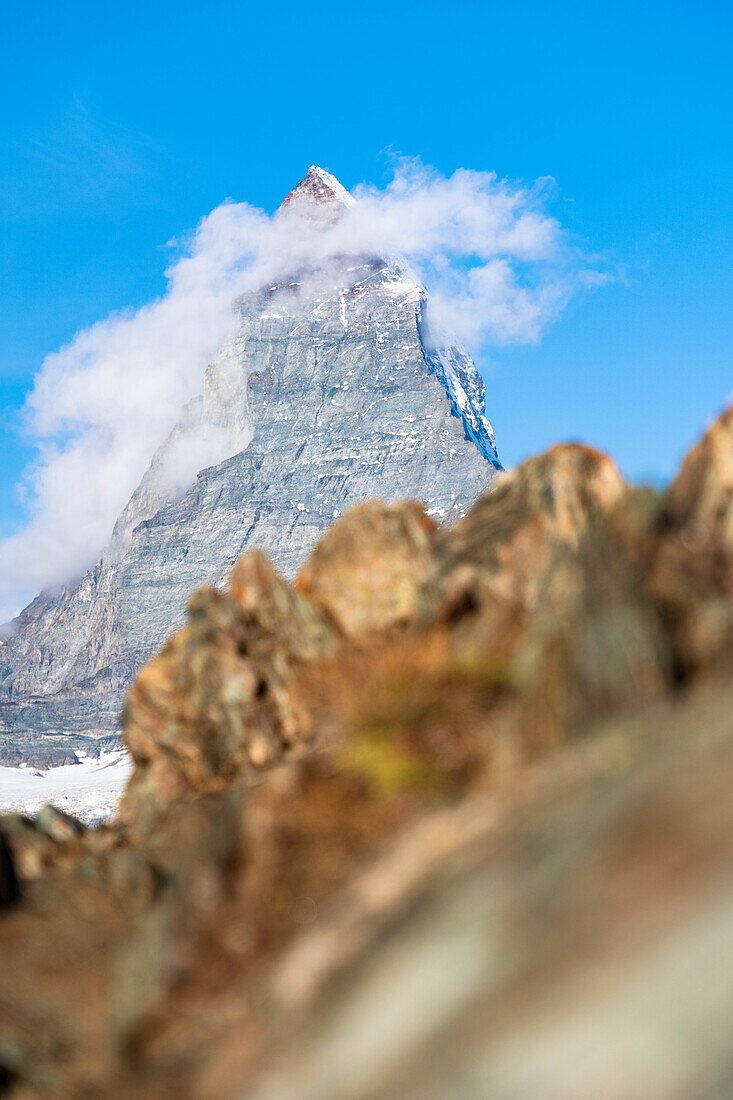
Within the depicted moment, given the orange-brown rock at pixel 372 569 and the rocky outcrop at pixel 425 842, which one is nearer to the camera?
the rocky outcrop at pixel 425 842

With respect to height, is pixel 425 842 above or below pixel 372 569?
below

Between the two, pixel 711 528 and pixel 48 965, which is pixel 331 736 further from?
pixel 711 528

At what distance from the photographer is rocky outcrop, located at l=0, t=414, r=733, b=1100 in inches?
264

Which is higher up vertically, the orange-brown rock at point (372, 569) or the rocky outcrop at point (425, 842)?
the orange-brown rock at point (372, 569)

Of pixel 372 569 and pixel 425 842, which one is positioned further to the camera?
pixel 372 569

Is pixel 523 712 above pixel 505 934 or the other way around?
above

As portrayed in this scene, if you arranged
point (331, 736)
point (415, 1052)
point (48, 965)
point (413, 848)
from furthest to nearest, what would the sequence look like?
1. point (331, 736)
2. point (48, 965)
3. point (413, 848)
4. point (415, 1052)

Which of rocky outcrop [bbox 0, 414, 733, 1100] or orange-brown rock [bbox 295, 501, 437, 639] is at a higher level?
orange-brown rock [bbox 295, 501, 437, 639]

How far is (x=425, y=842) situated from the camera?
9.25 m

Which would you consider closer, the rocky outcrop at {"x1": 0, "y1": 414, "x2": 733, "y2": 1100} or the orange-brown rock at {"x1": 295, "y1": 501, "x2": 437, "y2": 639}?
the rocky outcrop at {"x1": 0, "y1": 414, "x2": 733, "y2": 1100}

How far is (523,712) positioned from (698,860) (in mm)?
3950

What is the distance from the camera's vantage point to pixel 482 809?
30.6ft

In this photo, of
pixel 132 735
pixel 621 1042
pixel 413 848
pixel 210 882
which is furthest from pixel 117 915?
pixel 621 1042

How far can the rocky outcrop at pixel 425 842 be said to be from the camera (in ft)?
22.0
